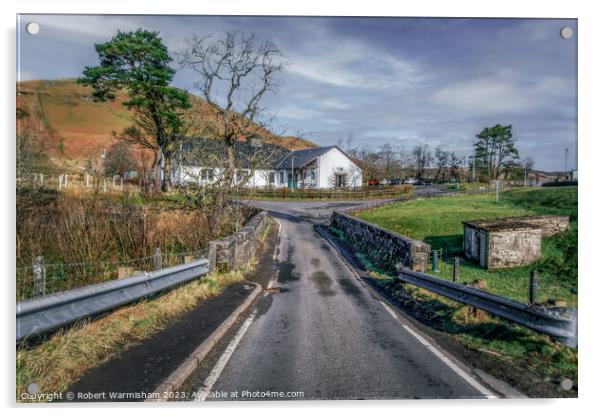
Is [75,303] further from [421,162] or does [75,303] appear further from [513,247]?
[421,162]

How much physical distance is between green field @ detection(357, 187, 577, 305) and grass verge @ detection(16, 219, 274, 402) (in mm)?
4753

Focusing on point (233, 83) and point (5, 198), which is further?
point (233, 83)

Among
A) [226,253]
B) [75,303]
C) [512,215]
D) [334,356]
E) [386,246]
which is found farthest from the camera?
[512,215]

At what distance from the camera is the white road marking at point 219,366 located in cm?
361

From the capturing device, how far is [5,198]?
153 inches

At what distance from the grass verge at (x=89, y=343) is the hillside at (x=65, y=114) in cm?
231

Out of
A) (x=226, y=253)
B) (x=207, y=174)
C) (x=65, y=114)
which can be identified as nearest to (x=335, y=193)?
(x=207, y=174)

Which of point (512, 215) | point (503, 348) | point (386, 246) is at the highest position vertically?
point (512, 215)

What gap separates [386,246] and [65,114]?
9.38 metres

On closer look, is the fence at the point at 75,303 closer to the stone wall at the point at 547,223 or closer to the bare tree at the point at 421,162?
the stone wall at the point at 547,223

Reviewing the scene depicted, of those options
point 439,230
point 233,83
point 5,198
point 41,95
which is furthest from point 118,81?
point 439,230

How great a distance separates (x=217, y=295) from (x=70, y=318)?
3.78 m

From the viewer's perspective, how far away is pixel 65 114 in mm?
6730

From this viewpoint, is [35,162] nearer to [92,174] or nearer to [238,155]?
[92,174]
